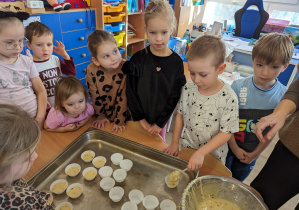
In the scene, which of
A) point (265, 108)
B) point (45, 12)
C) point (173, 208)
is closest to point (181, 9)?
point (45, 12)

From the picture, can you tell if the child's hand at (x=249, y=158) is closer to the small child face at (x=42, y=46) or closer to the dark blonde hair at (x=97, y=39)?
the dark blonde hair at (x=97, y=39)

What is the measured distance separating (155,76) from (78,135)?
58 centimetres

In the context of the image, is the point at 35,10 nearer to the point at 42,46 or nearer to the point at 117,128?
the point at 42,46

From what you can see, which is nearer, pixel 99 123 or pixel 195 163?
pixel 195 163

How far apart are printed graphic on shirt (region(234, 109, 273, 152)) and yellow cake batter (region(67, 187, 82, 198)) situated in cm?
89

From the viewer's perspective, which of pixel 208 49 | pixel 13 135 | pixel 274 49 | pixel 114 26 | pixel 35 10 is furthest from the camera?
pixel 114 26

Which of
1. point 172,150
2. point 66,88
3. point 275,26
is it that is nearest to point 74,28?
point 66,88

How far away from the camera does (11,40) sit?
1.03 metres

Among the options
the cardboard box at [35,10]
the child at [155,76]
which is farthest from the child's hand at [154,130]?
the cardboard box at [35,10]

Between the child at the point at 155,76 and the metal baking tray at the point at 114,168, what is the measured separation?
18 cm

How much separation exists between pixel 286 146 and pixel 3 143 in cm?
104

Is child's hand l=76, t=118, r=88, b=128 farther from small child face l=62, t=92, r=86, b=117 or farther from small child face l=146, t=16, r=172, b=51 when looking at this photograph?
small child face l=146, t=16, r=172, b=51

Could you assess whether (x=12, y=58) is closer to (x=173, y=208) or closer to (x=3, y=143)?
(x=3, y=143)

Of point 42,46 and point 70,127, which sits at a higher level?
point 42,46
